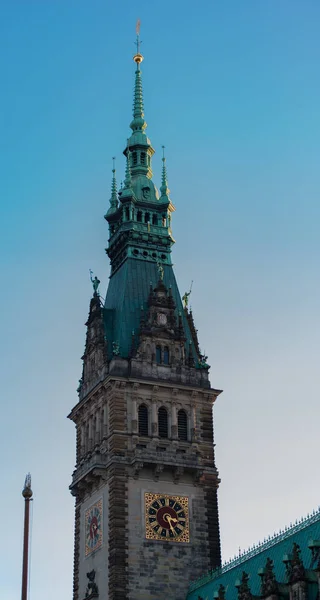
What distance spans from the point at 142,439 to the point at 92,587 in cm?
1126

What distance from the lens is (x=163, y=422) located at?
8131 centimetres

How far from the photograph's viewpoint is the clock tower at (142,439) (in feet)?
248

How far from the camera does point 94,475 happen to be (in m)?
79.5

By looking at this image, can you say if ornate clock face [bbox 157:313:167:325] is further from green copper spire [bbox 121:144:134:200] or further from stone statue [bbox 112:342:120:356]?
green copper spire [bbox 121:144:134:200]

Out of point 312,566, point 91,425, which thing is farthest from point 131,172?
point 312,566

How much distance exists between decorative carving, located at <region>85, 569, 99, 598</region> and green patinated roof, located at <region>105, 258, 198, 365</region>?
16709mm

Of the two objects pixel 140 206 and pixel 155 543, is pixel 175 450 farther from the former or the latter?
pixel 140 206

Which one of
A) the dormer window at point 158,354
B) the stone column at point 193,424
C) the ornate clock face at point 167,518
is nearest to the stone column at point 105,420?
the dormer window at point 158,354

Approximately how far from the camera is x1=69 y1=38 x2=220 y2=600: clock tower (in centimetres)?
7569

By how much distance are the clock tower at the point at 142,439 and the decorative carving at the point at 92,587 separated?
0.08 meters

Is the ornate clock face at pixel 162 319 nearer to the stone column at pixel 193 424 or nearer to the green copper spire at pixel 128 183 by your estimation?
the stone column at pixel 193 424

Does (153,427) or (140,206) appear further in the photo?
(140,206)

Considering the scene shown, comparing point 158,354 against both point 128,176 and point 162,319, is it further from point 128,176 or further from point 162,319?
point 128,176

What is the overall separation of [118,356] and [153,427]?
6285mm
